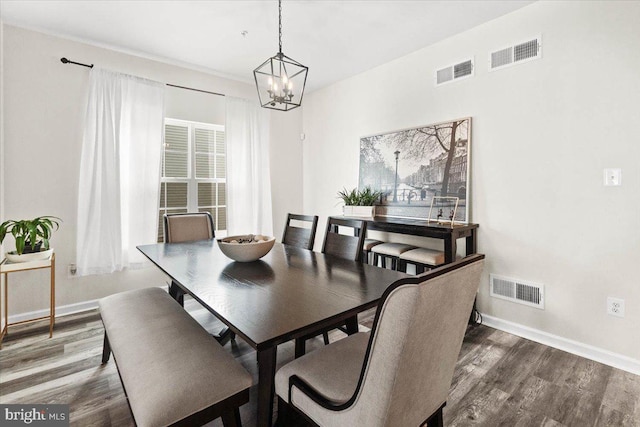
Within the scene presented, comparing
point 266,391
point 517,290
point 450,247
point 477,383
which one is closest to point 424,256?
point 450,247

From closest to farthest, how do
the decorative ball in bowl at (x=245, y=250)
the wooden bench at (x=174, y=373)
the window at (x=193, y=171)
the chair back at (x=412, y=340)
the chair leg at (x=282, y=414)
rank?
the chair back at (x=412, y=340) → the wooden bench at (x=174, y=373) → the chair leg at (x=282, y=414) → the decorative ball in bowl at (x=245, y=250) → the window at (x=193, y=171)

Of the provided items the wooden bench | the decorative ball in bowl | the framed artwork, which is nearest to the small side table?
the wooden bench

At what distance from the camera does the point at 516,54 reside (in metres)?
2.51

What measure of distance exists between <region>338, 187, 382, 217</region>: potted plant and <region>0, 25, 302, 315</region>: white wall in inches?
99.2

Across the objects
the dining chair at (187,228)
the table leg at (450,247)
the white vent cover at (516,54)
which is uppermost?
the white vent cover at (516,54)

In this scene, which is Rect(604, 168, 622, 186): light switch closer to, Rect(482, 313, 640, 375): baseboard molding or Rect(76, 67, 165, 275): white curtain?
Rect(482, 313, 640, 375): baseboard molding

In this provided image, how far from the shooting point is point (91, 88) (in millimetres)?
2992

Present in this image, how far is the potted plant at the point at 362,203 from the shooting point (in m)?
3.45

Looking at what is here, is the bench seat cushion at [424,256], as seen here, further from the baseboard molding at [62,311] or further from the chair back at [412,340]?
the baseboard molding at [62,311]

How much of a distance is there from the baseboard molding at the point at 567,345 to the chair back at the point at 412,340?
1.93 meters

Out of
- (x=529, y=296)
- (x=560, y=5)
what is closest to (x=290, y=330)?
(x=529, y=296)

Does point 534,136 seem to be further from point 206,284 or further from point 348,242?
point 206,284

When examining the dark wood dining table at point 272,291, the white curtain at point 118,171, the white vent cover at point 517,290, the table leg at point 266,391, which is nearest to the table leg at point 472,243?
the white vent cover at point 517,290

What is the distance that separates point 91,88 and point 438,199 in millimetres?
3589
